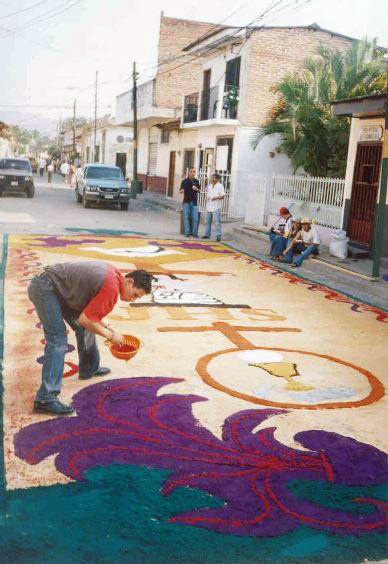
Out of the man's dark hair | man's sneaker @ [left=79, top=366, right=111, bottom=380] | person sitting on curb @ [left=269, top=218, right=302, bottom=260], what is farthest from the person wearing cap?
the man's dark hair

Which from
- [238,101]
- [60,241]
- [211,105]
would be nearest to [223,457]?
[60,241]

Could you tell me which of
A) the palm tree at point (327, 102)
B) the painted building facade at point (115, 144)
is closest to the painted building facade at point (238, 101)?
the palm tree at point (327, 102)

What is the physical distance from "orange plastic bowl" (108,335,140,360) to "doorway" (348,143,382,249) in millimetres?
9655

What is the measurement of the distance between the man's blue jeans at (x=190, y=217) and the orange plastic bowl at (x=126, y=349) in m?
11.6

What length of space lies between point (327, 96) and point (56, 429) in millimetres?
15797

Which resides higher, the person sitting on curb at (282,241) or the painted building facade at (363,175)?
the painted building facade at (363,175)

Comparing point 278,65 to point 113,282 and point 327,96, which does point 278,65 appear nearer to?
point 327,96

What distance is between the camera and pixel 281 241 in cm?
1255

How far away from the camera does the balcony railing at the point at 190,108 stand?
92.4 ft

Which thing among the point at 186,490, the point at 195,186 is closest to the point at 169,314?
the point at 186,490

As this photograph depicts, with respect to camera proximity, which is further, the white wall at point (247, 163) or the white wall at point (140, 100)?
the white wall at point (140, 100)

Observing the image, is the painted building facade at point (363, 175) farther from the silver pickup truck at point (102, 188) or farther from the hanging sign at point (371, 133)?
the silver pickup truck at point (102, 188)

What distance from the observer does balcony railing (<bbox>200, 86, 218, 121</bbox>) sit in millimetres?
25078

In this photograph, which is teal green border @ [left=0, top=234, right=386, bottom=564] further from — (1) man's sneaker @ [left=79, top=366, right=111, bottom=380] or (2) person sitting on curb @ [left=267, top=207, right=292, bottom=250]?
(2) person sitting on curb @ [left=267, top=207, right=292, bottom=250]
